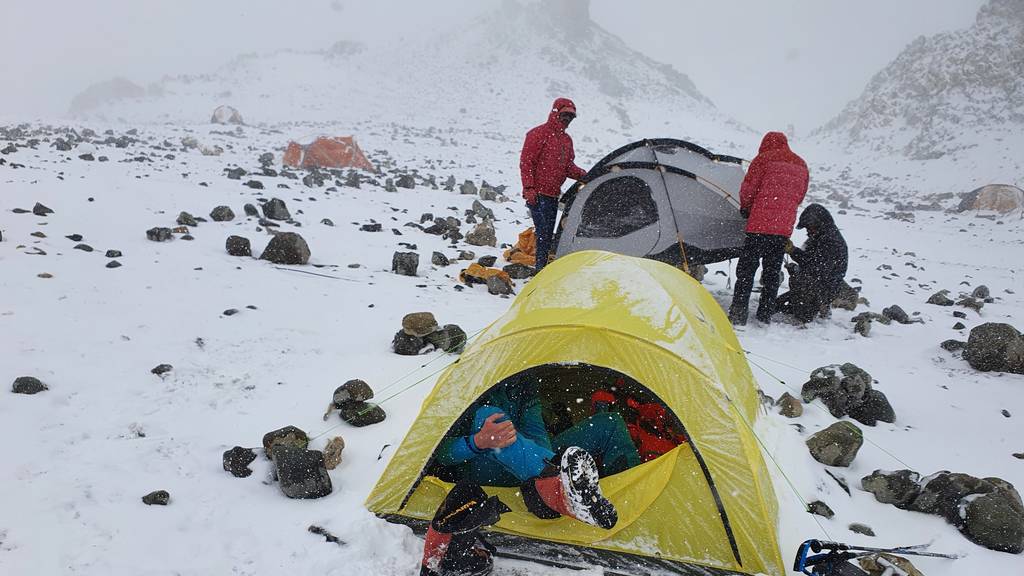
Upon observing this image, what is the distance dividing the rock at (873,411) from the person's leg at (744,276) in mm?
2055

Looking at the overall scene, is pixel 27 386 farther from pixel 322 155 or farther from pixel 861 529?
pixel 322 155

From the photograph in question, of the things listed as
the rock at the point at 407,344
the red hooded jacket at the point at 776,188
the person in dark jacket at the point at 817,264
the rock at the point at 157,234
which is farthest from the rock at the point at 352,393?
the person in dark jacket at the point at 817,264

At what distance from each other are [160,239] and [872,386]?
899 cm

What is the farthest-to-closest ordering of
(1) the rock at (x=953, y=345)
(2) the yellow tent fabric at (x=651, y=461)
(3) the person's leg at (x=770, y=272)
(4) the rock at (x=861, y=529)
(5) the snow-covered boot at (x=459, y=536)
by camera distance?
1. (3) the person's leg at (x=770, y=272)
2. (1) the rock at (x=953, y=345)
3. (4) the rock at (x=861, y=529)
4. (2) the yellow tent fabric at (x=651, y=461)
5. (5) the snow-covered boot at (x=459, y=536)

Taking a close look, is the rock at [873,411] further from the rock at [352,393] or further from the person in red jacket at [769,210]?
the rock at [352,393]

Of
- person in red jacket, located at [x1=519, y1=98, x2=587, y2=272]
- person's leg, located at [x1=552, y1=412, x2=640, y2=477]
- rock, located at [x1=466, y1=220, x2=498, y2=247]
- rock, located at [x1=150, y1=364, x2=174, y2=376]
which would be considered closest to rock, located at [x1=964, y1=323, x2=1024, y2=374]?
person's leg, located at [x1=552, y1=412, x2=640, y2=477]

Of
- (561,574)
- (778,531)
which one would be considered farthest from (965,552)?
(561,574)

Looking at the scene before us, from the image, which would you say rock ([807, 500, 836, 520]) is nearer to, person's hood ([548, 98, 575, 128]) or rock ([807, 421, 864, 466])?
rock ([807, 421, 864, 466])

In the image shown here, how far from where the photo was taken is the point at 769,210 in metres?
6.00

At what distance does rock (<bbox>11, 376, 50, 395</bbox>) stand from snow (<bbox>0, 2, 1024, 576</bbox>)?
0.09 metres

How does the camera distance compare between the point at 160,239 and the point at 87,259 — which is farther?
the point at 160,239

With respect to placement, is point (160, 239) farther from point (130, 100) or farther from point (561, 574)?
point (130, 100)

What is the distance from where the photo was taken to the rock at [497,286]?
7.12 meters

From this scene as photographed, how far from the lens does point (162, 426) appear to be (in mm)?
3555
